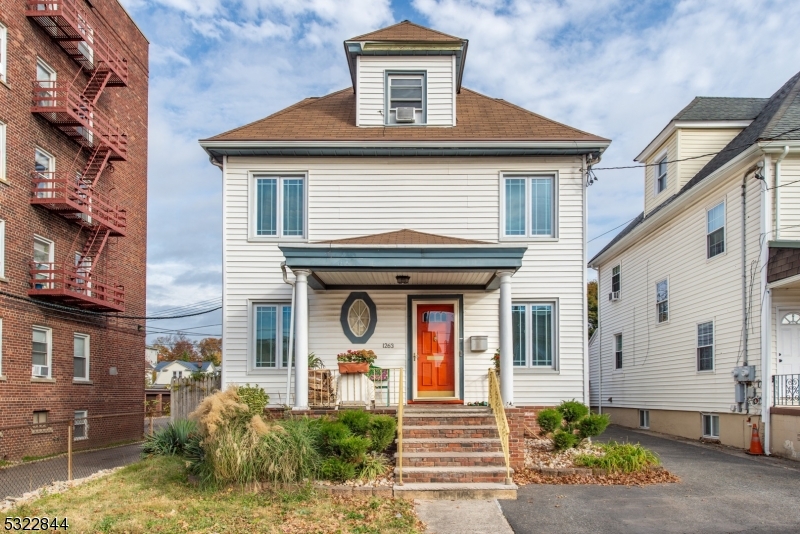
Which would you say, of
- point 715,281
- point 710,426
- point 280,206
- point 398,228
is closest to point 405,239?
point 398,228

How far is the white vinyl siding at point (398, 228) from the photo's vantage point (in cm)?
1288

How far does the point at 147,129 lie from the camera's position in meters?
22.9

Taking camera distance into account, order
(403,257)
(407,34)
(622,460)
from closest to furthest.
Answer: (622,460)
(403,257)
(407,34)

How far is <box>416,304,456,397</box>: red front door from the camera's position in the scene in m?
12.9

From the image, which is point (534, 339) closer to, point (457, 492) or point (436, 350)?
point (436, 350)

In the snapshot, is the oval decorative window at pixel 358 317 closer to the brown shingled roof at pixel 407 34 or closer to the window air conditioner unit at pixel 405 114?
the window air conditioner unit at pixel 405 114

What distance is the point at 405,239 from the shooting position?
40.0ft

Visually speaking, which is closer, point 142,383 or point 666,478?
point 666,478

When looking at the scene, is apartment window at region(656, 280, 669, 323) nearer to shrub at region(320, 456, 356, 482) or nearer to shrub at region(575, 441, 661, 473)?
shrub at region(575, 441, 661, 473)

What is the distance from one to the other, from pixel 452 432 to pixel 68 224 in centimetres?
1308

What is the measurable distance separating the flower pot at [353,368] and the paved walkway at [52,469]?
203 inches

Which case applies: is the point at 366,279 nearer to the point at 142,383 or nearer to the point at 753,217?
the point at 753,217

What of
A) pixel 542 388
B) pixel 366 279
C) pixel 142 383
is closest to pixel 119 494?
pixel 366 279

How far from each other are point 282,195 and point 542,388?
6.64m
